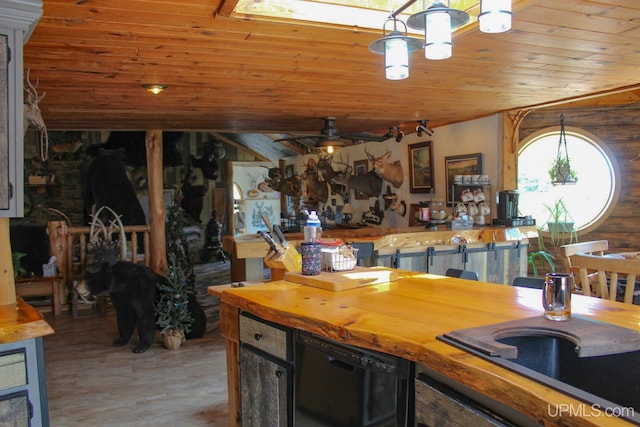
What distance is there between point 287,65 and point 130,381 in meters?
2.59

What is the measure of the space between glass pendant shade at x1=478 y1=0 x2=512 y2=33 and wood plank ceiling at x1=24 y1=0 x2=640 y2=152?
79cm

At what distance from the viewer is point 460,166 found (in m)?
5.91

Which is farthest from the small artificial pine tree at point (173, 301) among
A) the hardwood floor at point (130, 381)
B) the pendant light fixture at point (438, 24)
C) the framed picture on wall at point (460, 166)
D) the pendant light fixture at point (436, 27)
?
the pendant light fixture at point (438, 24)

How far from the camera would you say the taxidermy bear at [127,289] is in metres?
4.50

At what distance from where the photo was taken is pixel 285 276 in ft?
8.70

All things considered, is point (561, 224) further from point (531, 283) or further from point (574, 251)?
point (531, 283)

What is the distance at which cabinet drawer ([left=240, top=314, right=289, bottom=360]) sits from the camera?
2111 mm

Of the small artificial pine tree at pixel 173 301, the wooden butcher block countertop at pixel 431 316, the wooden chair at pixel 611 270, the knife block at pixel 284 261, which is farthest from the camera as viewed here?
the small artificial pine tree at pixel 173 301

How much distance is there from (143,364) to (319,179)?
517 centimetres

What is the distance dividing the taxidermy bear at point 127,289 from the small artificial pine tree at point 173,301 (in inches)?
3.8

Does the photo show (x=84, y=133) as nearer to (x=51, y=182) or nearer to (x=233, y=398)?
(x=51, y=182)

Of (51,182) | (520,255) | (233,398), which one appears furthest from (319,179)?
(233,398)

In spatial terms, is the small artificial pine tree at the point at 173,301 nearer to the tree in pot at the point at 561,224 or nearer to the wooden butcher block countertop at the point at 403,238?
the wooden butcher block countertop at the point at 403,238

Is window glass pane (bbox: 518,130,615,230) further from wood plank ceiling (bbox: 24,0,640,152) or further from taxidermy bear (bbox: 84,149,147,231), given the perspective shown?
taxidermy bear (bbox: 84,149,147,231)
